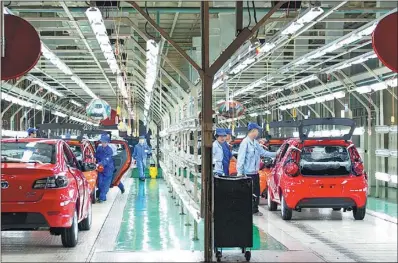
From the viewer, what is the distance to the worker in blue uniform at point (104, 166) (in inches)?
602

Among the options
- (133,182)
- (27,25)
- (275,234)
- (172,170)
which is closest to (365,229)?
(275,234)

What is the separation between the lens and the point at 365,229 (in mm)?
10562

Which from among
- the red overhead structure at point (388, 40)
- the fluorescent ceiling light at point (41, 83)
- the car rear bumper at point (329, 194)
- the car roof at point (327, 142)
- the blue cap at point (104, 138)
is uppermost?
the fluorescent ceiling light at point (41, 83)

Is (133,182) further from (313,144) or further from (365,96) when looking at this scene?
(313,144)

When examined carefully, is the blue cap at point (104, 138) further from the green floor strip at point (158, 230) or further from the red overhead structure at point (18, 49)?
the red overhead structure at point (18, 49)

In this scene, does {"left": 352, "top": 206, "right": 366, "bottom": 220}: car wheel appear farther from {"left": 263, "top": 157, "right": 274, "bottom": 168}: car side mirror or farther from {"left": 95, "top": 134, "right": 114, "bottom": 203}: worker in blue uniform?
{"left": 95, "top": 134, "right": 114, "bottom": 203}: worker in blue uniform

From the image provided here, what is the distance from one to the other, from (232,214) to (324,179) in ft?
13.5

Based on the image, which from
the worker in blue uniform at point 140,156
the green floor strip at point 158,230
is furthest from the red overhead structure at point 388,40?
the worker in blue uniform at point 140,156

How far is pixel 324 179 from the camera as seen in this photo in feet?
37.4

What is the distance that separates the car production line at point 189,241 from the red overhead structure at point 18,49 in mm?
2550

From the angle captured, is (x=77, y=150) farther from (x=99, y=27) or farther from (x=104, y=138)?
(x=99, y=27)

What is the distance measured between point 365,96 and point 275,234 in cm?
859

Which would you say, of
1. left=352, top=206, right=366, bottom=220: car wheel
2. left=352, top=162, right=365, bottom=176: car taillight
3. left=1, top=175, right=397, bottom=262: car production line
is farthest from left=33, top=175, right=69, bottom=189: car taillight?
left=352, top=206, right=366, bottom=220: car wheel

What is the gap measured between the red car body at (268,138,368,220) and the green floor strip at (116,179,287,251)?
44.9 inches
